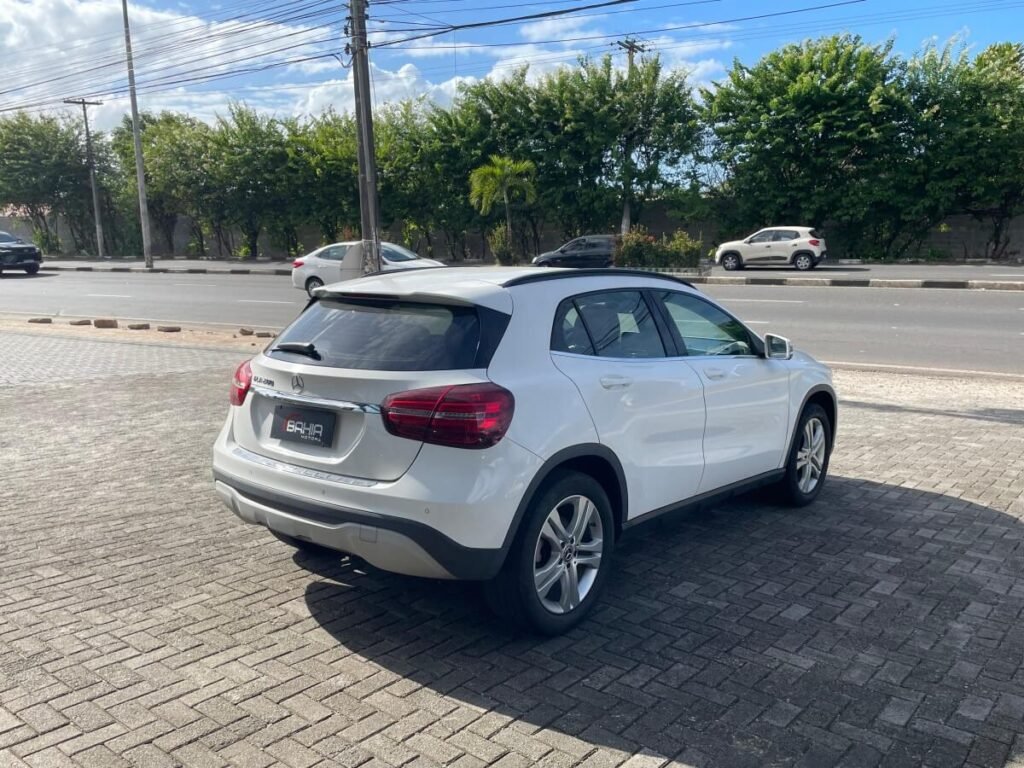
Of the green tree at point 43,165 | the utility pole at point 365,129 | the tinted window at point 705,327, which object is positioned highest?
the green tree at point 43,165

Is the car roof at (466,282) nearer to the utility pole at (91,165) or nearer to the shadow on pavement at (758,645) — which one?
the shadow on pavement at (758,645)

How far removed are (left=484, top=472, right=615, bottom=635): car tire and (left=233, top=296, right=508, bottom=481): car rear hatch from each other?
617mm

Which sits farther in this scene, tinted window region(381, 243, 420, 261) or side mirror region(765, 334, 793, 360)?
tinted window region(381, 243, 420, 261)

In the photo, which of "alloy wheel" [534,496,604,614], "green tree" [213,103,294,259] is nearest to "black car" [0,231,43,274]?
"green tree" [213,103,294,259]

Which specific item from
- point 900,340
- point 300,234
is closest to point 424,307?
point 900,340

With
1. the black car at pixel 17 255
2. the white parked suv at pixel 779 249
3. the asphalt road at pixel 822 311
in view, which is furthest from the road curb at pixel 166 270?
the white parked suv at pixel 779 249

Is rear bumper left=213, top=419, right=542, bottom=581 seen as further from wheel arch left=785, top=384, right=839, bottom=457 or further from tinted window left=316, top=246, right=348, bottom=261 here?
tinted window left=316, top=246, right=348, bottom=261

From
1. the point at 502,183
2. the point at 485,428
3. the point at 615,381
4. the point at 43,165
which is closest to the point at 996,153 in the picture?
the point at 502,183

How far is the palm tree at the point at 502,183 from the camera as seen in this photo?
3762 centimetres

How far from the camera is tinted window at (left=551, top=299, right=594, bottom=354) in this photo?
13.8 feet

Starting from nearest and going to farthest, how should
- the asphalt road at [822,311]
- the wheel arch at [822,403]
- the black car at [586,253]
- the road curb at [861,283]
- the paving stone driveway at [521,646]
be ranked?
the paving stone driveway at [521,646]
the wheel arch at [822,403]
the asphalt road at [822,311]
the road curb at [861,283]
the black car at [586,253]

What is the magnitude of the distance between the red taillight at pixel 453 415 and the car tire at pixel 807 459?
2.80 metres

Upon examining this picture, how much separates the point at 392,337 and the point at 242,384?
0.99 metres

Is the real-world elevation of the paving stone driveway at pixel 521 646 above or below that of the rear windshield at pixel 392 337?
below
